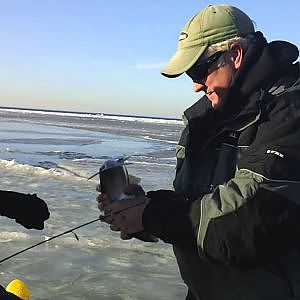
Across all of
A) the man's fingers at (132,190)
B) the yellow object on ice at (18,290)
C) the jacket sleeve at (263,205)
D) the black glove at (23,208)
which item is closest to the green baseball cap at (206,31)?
the jacket sleeve at (263,205)

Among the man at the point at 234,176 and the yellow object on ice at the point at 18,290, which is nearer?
the man at the point at 234,176

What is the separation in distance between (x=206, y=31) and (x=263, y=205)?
0.88 metres

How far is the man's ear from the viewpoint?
2.35m

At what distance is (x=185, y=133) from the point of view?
2.86 metres

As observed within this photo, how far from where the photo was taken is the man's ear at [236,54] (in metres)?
2.35

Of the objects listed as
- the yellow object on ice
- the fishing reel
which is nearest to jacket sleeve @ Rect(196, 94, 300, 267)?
the fishing reel

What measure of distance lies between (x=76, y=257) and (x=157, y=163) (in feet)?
41.1

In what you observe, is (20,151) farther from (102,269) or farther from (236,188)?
(236,188)

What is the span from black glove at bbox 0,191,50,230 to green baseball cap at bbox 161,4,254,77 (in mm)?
985

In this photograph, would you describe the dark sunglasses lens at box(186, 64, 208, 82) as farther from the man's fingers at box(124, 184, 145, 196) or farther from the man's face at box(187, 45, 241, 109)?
the man's fingers at box(124, 184, 145, 196)

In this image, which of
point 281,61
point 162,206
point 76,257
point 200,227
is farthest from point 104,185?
point 76,257

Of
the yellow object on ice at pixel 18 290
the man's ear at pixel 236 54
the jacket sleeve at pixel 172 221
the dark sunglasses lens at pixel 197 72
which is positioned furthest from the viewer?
the yellow object on ice at pixel 18 290

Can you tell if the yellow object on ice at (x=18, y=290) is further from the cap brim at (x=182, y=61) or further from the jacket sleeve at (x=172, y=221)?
the cap brim at (x=182, y=61)

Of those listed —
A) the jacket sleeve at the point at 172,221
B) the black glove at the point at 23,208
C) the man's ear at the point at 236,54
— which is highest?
the man's ear at the point at 236,54
